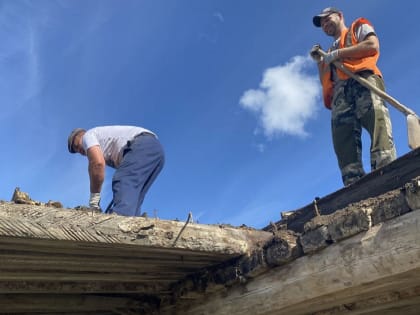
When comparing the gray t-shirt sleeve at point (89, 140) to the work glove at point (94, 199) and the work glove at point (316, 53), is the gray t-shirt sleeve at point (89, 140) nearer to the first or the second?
the work glove at point (94, 199)

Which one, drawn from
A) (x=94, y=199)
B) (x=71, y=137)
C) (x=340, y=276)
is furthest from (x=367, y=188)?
(x=71, y=137)

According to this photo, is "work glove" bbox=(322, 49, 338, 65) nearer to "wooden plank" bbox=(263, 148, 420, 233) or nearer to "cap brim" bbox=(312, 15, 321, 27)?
"cap brim" bbox=(312, 15, 321, 27)

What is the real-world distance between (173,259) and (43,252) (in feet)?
2.77

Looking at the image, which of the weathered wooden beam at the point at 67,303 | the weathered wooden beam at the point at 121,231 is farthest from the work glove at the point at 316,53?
the weathered wooden beam at the point at 67,303

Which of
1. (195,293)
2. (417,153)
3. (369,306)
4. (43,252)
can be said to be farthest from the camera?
(195,293)

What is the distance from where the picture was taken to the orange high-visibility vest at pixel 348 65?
4570 millimetres

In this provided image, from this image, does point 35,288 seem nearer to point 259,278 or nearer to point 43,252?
point 43,252

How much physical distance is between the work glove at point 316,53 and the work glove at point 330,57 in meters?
→ 0.18

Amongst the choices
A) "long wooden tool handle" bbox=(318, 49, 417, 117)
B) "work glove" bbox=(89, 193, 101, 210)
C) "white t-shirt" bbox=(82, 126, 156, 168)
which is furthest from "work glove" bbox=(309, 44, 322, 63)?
"work glove" bbox=(89, 193, 101, 210)

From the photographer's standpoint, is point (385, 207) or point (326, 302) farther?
point (326, 302)

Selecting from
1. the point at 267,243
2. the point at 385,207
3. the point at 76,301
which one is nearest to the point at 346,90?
the point at 267,243

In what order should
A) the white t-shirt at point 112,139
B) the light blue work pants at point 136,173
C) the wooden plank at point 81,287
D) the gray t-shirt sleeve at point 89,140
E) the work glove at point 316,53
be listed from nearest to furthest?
1. the wooden plank at point 81,287
2. the light blue work pants at point 136,173
3. the gray t-shirt sleeve at point 89,140
4. the white t-shirt at point 112,139
5. the work glove at point 316,53

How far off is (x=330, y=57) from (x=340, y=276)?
254 centimetres

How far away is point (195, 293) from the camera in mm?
3752
